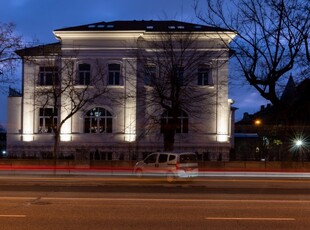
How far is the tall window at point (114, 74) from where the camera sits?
158 ft

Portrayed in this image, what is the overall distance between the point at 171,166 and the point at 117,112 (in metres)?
22.3

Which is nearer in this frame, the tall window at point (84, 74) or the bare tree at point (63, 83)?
the bare tree at point (63, 83)

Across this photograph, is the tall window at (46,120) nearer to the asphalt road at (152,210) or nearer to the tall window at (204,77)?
the tall window at (204,77)

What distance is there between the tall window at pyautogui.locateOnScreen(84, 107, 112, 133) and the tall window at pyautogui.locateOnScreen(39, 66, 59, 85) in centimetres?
471

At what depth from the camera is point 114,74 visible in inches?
1908

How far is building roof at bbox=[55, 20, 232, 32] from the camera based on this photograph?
47.0 m

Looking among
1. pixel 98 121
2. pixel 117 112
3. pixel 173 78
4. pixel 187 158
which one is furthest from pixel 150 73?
pixel 187 158

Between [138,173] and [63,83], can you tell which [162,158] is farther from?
[63,83]

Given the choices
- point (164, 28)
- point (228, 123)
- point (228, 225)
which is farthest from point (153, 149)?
point (228, 225)

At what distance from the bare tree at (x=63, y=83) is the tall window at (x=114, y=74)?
0.79 metres

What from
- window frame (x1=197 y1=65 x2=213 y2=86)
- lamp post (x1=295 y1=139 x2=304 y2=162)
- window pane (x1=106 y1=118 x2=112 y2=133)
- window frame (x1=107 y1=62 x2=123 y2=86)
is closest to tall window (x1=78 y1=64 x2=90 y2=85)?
window frame (x1=107 y1=62 x2=123 y2=86)

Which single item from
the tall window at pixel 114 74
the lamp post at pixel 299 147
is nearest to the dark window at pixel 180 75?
the tall window at pixel 114 74

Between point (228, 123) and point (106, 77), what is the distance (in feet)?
39.9

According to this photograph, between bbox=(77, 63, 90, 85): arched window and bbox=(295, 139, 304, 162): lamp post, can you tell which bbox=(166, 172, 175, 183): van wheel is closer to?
bbox=(295, 139, 304, 162): lamp post
